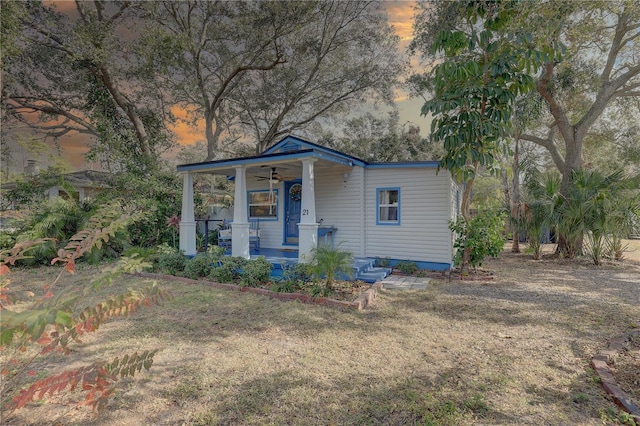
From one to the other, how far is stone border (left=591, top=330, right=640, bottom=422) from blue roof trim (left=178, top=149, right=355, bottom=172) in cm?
587

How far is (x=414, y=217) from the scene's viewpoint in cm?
884

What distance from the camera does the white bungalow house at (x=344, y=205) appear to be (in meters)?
8.25

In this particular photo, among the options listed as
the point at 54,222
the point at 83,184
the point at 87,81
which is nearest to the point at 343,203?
the point at 54,222

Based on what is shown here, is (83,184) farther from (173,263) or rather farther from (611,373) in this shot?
(611,373)

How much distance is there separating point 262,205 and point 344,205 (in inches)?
125

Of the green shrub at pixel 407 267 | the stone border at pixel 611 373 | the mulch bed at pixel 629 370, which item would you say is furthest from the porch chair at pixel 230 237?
the mulch bed at pixel 629 370

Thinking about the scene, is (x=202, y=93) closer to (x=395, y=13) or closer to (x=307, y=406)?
(x=395, y=13)

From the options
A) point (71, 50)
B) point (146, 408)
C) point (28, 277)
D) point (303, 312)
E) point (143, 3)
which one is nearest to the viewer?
point (146, 408)

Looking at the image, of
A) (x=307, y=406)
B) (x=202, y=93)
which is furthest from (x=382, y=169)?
(x=202, y=93)

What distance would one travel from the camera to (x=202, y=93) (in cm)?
1557

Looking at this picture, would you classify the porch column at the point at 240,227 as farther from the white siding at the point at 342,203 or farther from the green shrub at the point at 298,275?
the white siding at the point at 342,203

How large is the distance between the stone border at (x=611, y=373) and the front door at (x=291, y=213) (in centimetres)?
798

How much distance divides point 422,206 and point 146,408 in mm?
7513

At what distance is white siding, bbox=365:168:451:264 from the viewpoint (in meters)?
8.47
